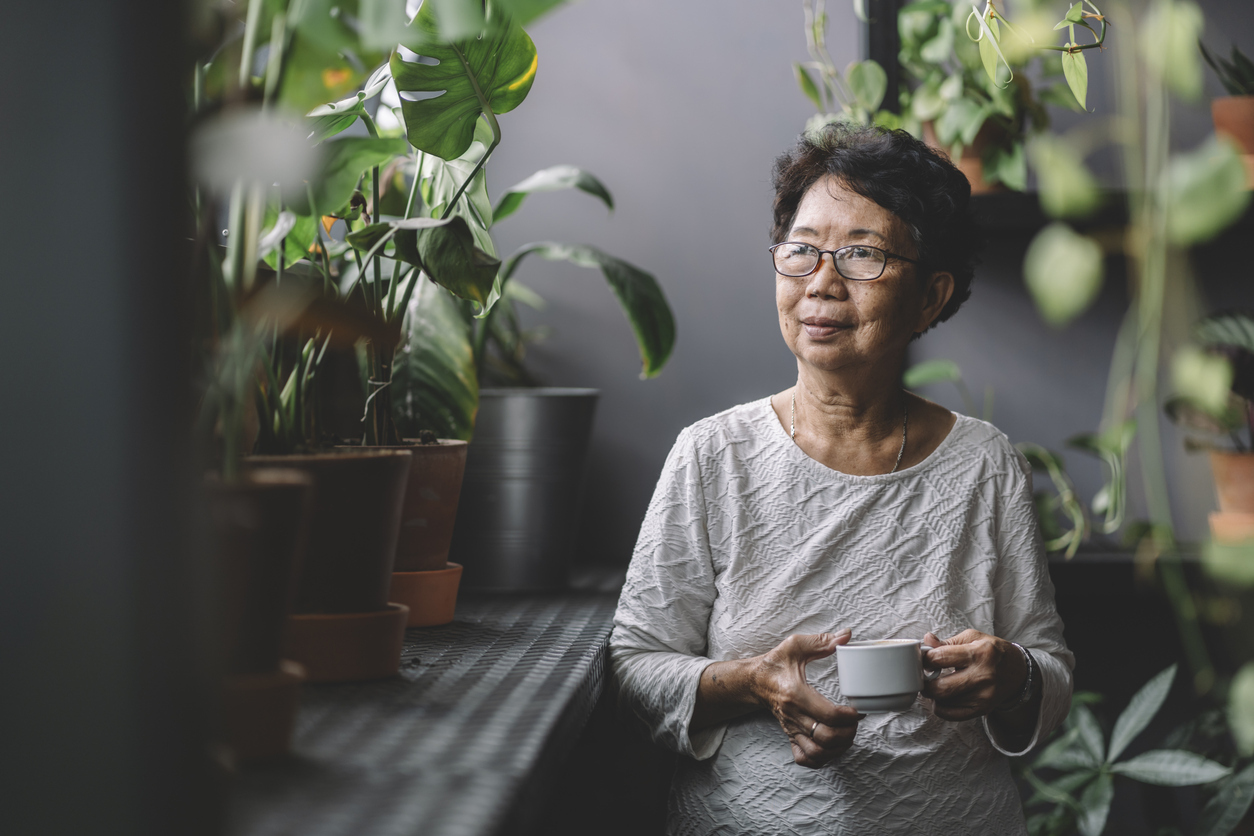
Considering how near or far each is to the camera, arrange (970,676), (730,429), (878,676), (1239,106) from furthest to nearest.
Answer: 1. (1239,106)
2. (730,429)
3. (970,676)
4. (878,676)

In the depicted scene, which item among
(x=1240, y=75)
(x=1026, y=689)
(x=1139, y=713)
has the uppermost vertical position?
(x=1240, y=75)

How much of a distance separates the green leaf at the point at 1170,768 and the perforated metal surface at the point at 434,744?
3.16 feet

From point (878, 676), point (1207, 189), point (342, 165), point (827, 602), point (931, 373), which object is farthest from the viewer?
point (931, 373)

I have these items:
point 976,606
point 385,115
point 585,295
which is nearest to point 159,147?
point 976,606

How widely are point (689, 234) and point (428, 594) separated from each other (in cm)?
90

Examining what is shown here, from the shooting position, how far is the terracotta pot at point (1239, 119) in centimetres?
134

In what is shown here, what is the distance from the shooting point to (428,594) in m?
1.07

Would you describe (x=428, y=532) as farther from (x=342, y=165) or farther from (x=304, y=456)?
(x=342, y=165)

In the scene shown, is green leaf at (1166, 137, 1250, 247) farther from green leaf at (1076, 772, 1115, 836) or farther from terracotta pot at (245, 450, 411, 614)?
green leaf at (1076, 772, 1115, 836)

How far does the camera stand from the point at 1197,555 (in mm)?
1473

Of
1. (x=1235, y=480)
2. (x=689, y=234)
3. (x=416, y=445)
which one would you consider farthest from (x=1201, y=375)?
(x=689, y=234)

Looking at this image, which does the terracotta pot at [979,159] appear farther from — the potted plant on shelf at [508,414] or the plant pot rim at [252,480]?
the plant pot rim at [252,480]

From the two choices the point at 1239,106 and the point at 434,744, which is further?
the point at 1239,106

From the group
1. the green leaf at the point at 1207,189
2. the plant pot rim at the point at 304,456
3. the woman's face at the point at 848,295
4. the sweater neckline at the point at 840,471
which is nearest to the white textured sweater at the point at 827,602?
the sweater neckline at the point at 840,471
